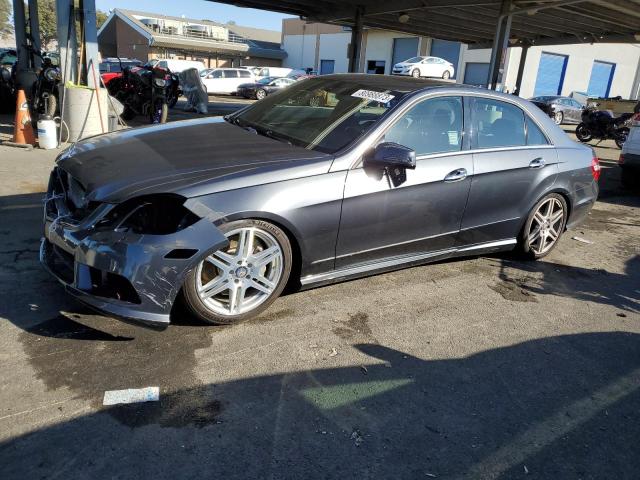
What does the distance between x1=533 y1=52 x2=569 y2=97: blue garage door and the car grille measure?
1564 inches

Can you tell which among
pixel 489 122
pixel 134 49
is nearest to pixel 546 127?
pixel 489 122

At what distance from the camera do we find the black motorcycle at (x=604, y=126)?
53.3 feet

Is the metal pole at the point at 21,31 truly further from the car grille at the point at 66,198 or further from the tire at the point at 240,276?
the tire at the point at 240,276

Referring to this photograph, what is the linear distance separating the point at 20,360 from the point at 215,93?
1165 inches

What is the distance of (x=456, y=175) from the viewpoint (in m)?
3.97

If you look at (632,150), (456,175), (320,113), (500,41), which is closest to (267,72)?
(500,41)

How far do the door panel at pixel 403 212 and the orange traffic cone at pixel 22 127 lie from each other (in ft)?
23.7

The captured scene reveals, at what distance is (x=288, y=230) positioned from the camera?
10.8ft

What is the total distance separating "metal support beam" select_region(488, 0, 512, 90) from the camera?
13781mm

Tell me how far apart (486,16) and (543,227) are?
13753 millimetres

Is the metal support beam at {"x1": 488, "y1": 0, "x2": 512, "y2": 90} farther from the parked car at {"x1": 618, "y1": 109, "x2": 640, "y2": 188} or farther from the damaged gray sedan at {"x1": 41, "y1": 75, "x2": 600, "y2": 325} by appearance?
the damaged gray sedan at {"x1": 41, "y1": 75, "x2": 600, "y2": 325}

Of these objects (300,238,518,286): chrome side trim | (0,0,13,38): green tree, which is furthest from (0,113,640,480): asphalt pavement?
(0,0,13,38): green tree

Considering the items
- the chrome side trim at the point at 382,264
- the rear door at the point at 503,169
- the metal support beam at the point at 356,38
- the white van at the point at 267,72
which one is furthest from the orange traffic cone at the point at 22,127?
the white van at the point at 267,72

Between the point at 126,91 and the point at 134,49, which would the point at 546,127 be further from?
the point at 134,49
